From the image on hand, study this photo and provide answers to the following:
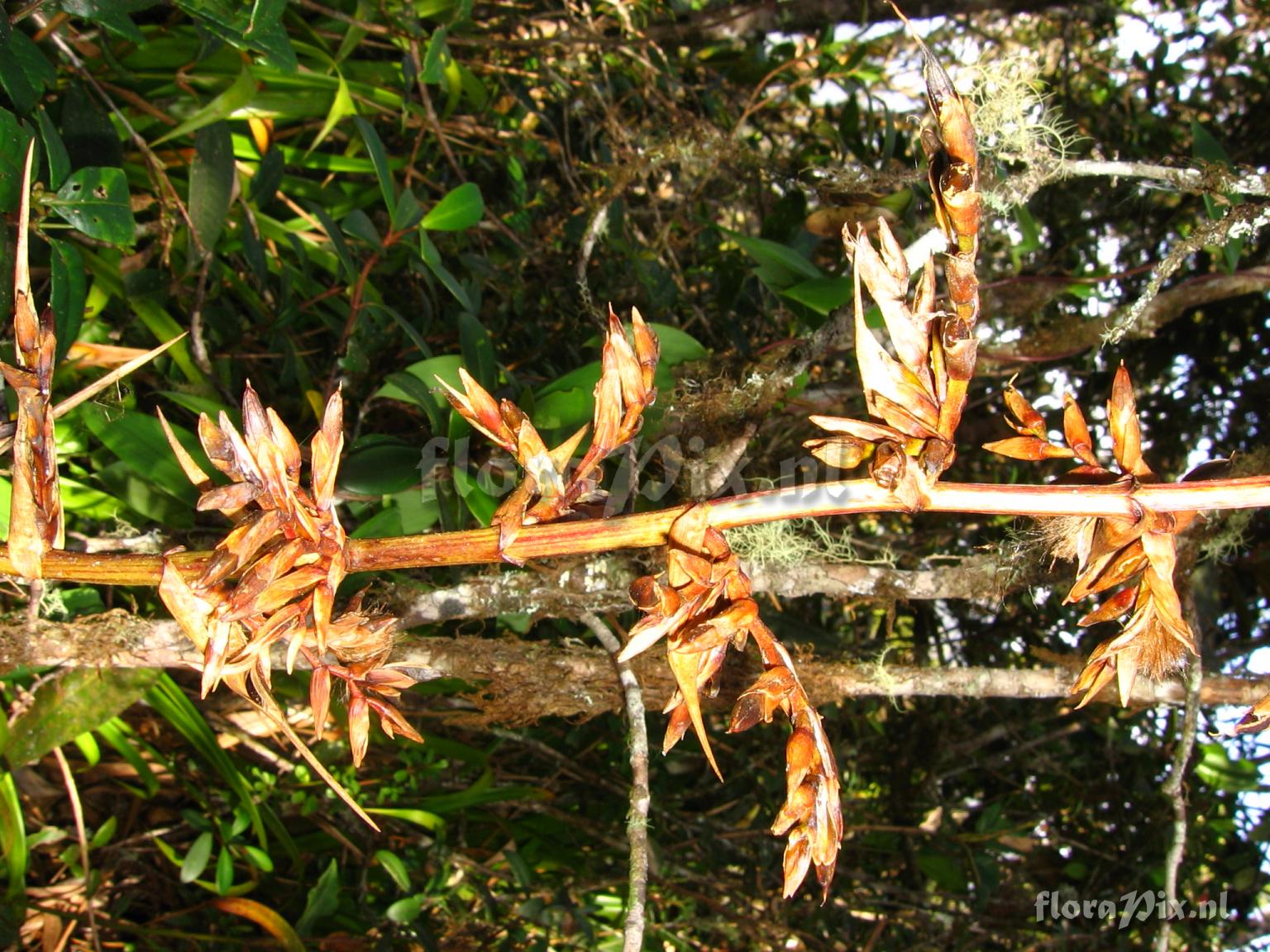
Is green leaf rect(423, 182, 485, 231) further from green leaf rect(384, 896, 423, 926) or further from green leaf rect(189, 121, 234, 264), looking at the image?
green leaf rect(384, 896, 423, 926)

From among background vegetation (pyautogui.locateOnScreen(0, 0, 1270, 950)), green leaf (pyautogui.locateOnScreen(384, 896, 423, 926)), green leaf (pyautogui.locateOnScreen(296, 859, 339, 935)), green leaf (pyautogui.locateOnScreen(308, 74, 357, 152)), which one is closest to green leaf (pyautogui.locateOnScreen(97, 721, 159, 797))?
background vegetation (pyautogui.locateOnScreen(0, 0, 1270, 950))

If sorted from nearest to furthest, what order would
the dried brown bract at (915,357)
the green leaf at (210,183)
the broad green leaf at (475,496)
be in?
1. the dried brown bract at (915,357)
2. the broad green leaf at (475,496)
3. the green leaf at (210,183)

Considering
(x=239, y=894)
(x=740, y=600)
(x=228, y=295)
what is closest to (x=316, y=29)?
(x=228, y=295)

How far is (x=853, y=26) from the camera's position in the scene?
71.9 inches

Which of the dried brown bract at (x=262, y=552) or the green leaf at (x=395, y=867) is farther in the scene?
the green leaf at (x=395, y=867)

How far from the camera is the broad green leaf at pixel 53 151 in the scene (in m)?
0.82

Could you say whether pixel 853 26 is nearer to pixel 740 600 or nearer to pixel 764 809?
pixel 764 809

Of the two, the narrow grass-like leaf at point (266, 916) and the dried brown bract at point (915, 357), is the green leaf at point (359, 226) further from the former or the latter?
the narrow grass-like leaf at point (266, 916)

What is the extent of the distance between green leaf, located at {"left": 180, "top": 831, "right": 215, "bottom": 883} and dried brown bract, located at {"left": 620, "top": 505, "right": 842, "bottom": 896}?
1.03 m

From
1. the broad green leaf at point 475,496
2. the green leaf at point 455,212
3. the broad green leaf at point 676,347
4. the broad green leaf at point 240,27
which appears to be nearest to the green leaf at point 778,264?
the broad green leaf at point 676,347

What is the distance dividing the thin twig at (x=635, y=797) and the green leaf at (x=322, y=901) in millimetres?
609

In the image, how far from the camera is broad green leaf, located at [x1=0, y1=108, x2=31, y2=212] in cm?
78

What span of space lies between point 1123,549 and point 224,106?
0.98 metres

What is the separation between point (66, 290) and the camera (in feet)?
2.87
